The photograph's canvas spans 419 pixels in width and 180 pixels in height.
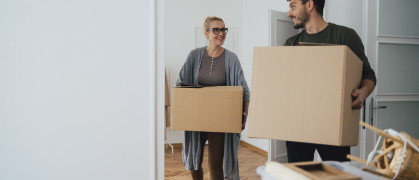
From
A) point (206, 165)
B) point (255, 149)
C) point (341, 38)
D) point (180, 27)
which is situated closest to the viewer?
point (341, 38)

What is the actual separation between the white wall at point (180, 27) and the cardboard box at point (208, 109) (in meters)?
2.76

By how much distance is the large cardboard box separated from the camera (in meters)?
0.85

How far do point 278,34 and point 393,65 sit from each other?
97 centimetres

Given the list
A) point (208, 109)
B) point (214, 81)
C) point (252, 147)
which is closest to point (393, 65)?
point (214, 81)

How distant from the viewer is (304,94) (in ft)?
2.87

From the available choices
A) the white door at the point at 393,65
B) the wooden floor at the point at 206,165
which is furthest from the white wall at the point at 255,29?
the white door at the point at 393,65

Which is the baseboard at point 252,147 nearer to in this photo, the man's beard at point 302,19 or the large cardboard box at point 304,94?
the man's beard at point 302,19

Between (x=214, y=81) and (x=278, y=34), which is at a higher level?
(x=278, y=34)

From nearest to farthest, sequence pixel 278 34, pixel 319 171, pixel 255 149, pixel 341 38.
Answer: pixel 319 171 → pixel 341 38 → pixel 278 34 → pixel 255 149

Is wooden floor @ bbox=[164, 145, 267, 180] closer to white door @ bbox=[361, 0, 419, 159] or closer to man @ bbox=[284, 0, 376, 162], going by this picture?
white door @ bbox=[361, 0, 419, 159]

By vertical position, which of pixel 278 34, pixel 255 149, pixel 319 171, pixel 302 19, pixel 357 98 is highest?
pixel 278 34

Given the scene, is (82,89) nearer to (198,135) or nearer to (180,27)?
(198,135)

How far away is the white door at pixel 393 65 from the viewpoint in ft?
6.45

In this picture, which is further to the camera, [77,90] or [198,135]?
[198,135]
